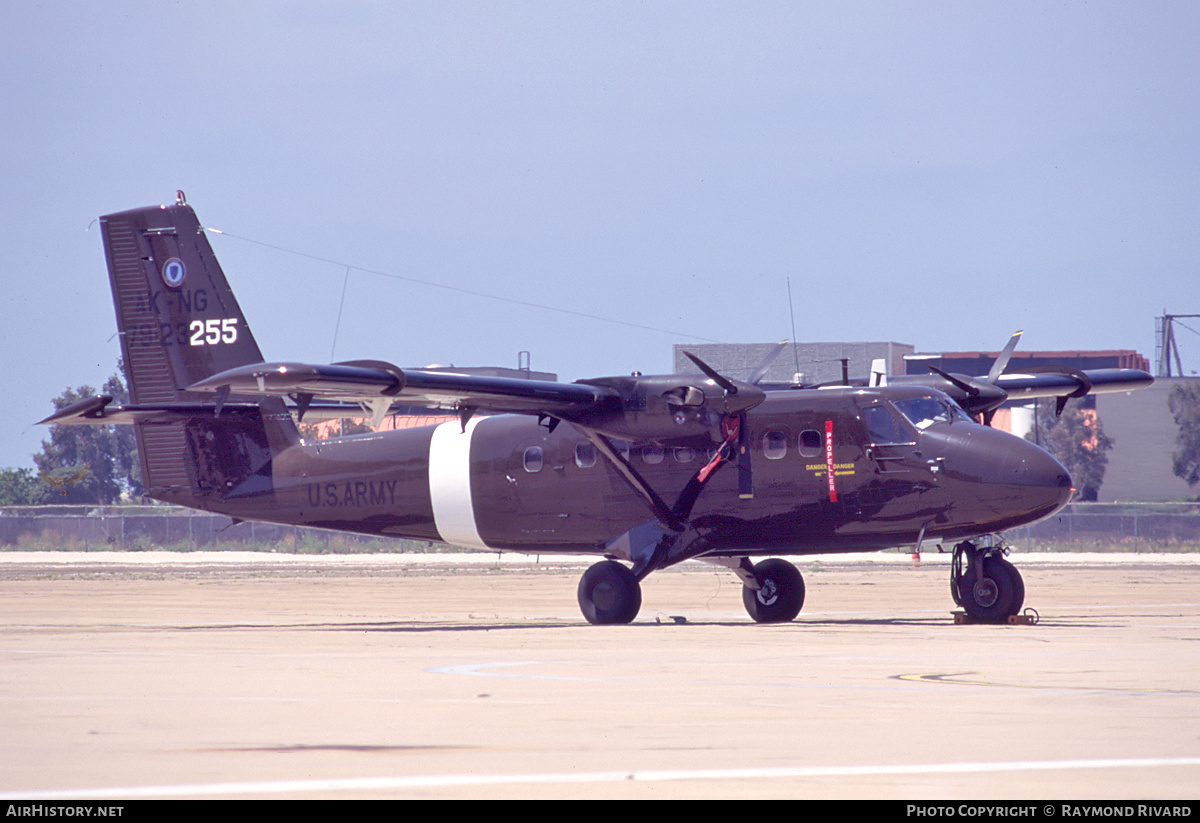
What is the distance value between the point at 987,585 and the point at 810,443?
10.4 ft

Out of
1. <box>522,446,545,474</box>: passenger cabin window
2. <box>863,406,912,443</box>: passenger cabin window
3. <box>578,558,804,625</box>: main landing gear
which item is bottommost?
<box>578,558,804,625</box>: main landing gear

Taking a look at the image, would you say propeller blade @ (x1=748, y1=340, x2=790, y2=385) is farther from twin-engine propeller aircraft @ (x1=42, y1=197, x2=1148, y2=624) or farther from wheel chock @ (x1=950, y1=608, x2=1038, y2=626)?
wheel chock @ (x1=950, y1=608, x2=1038, y2=626)

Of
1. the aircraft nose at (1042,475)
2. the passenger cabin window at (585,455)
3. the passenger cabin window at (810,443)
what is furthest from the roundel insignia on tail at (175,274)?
the aircraft nose at (1042,475)

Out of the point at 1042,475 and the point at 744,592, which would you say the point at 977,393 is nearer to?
the point at 1042,475

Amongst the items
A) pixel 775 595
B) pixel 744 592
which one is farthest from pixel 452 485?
pixel 775 595

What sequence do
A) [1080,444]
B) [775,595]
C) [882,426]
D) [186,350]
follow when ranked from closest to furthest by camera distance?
[882,426]
[775,595]
[186,350]
[1080,444]

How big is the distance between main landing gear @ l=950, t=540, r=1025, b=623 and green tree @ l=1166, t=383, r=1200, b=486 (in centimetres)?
9336

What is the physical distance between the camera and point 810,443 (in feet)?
69.6

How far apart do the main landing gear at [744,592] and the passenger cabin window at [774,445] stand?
223cm

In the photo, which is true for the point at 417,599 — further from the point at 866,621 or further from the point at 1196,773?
the point at 1196,773

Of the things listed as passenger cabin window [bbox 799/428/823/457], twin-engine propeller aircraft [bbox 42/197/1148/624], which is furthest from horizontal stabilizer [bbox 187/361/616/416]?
passenger cabin window [bbox 799/428/823/457]

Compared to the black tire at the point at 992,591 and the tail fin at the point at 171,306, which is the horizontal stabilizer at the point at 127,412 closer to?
the tail fin at the point at 171,306

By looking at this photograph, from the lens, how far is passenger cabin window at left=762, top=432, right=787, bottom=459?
842 inches

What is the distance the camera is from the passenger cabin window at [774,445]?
21.4m
